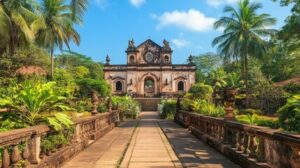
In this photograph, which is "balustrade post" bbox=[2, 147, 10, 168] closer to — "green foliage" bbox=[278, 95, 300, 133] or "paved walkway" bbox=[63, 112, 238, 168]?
"paved walkway" bbox=[63, 112, 238, 168]

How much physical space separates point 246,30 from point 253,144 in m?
27.5

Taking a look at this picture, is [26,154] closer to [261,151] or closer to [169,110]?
[261,151]

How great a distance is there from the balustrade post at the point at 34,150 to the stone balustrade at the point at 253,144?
337 centimetres

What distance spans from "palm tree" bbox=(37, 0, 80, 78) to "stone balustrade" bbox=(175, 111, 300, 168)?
25.8 m

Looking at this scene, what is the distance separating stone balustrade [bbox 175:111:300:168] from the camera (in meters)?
4.46

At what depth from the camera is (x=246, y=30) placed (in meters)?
32.3

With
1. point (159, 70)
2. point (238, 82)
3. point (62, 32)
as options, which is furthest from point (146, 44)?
point (62, 32)

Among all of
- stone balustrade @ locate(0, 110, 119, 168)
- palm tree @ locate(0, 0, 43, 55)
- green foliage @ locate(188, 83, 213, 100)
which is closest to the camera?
stone balustrade @ locate(0, 110, 119, 168)

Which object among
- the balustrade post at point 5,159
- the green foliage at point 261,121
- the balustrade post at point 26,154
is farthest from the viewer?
the green foliage at point 261,121

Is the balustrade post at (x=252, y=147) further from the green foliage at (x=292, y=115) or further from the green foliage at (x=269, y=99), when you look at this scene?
the green foliage at (x=269, y=99)

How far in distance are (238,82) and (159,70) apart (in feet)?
58.0

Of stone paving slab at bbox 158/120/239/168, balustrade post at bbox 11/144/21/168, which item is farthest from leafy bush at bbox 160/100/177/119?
balustrade post at bbox 11/144/21/168

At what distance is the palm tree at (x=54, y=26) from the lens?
110 ft

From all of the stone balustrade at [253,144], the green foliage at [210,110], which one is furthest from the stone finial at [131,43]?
the stone balustrade at [253,144]
